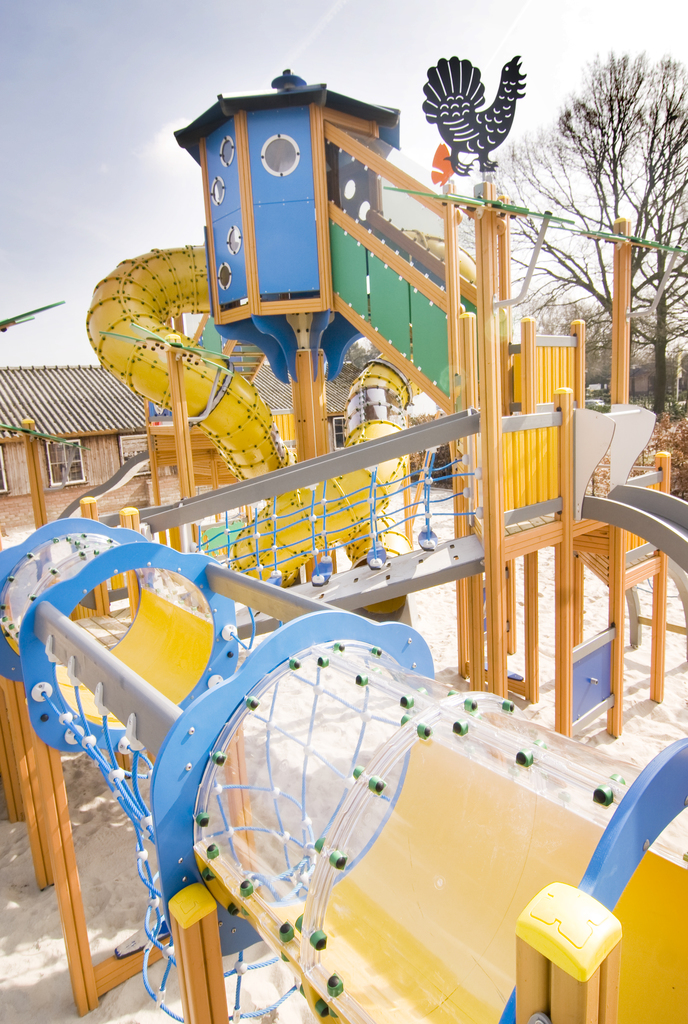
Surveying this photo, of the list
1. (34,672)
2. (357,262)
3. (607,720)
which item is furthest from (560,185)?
(34,672)

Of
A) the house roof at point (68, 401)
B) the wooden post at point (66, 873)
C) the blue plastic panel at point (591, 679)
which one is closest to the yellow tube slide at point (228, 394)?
the blue plastic panel at point (591, 679)

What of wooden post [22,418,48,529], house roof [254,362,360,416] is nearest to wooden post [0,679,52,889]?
wooden post [22,418,48,529]

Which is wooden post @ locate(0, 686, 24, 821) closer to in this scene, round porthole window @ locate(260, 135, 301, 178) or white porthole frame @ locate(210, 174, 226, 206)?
white porthole frame @ locate(210, 174, 226, 206)

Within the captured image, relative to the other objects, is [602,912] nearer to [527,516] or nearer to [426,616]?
[527,516]

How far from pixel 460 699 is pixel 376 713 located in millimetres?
329

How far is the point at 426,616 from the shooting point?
334 inches

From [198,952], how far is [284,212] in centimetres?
613

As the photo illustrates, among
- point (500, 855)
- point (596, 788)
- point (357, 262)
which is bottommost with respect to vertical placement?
point (500, 855)

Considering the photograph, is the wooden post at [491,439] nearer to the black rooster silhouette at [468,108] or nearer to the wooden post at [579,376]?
the wooden post at [579,376]

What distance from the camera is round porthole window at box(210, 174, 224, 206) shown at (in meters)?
6.30

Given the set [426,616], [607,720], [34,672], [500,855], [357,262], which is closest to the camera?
[500,855]

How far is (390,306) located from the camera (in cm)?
564

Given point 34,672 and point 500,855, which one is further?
point 34,672

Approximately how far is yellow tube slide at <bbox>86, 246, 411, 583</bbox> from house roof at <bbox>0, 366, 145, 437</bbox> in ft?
40.2
